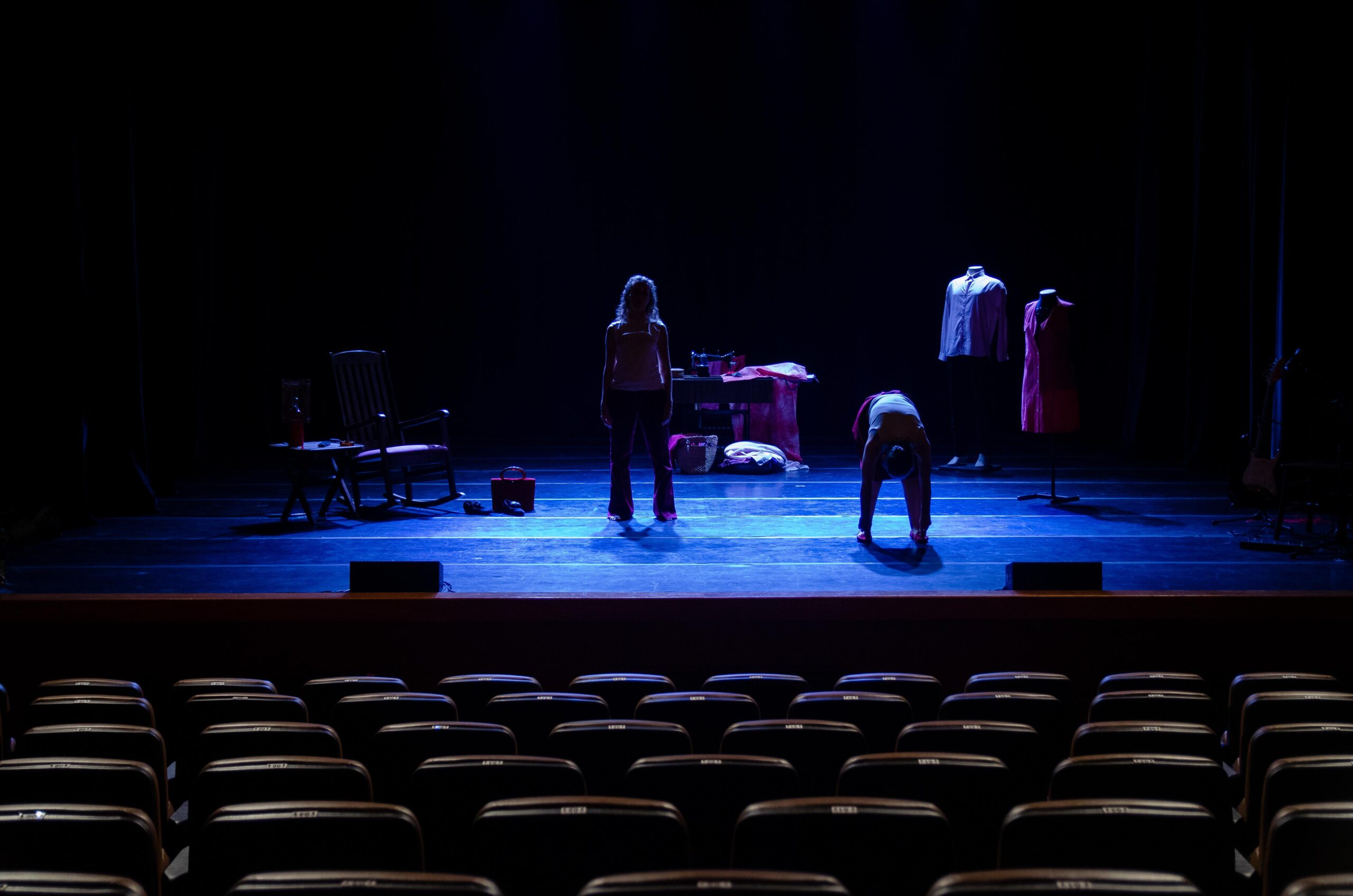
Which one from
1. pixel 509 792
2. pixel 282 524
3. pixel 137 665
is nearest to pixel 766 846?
pixel 509 792

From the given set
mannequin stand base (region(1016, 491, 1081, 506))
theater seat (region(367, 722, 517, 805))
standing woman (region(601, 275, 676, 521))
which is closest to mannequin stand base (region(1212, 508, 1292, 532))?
mannequin stand base (region(1016, 491, 1081, 506))

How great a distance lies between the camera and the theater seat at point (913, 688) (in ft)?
7.37

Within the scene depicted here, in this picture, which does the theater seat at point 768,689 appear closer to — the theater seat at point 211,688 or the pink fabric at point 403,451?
the theater seat at point 211,688

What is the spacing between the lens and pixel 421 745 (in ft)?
5.70

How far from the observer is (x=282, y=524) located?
5727 millimetres

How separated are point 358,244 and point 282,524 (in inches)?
202

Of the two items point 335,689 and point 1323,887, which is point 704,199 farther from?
point 1323,887

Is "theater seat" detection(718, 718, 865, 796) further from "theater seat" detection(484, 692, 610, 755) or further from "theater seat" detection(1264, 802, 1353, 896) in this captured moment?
"theater seat" detection(1264, 802, 1353, 896)

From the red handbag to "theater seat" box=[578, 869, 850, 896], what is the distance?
5161 mm

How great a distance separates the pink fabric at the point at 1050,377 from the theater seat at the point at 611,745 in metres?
5.12

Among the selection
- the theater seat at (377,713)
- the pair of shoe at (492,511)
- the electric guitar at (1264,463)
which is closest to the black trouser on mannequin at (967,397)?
the electric guitar at (1264,463)

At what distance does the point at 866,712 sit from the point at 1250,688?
0.93m

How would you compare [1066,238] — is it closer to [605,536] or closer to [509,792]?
[605,536]

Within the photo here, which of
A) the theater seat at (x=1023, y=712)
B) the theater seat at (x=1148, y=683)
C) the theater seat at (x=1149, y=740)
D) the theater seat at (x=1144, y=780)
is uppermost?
the theater seat at (x=1144, y=780)
